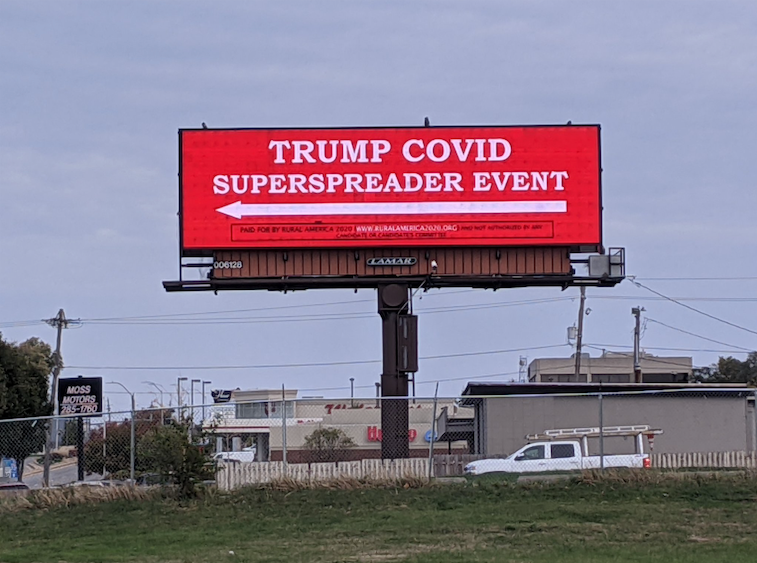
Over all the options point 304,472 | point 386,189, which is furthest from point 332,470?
point 386,189

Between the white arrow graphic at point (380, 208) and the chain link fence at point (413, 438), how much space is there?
5155mm

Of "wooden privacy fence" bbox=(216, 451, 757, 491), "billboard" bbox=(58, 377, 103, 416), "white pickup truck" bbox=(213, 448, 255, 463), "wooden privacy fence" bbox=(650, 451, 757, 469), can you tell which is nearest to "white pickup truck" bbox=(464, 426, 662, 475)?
"wooden privacy fence" bbox=(650, 451, 757, 469)

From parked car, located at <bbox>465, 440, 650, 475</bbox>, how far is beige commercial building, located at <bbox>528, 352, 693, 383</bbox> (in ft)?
200

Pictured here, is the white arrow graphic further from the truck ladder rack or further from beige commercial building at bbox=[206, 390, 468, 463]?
the truck ladder rack

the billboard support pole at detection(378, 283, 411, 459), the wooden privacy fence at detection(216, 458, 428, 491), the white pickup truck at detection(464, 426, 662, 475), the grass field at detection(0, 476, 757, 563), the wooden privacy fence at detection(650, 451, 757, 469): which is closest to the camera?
the grass field at detection(0, 476, 757, 563)

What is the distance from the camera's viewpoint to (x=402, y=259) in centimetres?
3098

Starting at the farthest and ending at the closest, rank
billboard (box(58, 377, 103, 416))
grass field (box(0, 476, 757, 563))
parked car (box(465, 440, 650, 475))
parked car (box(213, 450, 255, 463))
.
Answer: billboard (box(58, 377, 103, 416)) → parked car (box(465, 440, 650, 475)) → parked car (box(213, 450, 255, 463)) → grass field (box(0, 476, 757, 563))

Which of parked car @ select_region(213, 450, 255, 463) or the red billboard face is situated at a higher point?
the red billboard face

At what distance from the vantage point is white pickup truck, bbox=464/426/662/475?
25516mm

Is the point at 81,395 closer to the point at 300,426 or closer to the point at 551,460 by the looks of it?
the point at 300,426

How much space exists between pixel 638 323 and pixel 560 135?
3825cm

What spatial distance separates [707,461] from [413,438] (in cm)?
2193

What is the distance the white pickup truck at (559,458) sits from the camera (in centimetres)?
2552

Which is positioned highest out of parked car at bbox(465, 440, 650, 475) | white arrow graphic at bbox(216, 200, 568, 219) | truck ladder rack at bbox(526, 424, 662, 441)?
white arrow graphic at bbox(216, 200, 568, 219)
